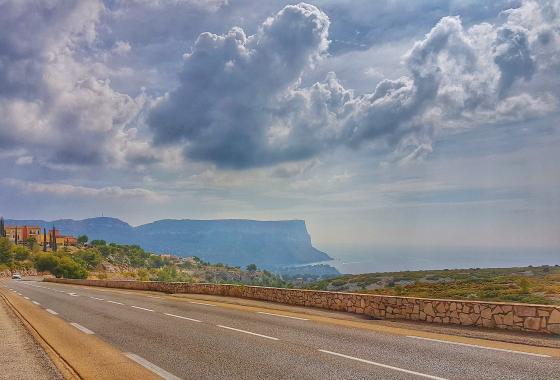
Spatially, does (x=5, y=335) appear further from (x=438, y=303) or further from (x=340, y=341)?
(x=438, y=303)

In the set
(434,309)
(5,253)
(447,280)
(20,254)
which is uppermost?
(434,309)

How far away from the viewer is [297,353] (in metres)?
10.1

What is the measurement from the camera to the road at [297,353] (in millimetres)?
8328

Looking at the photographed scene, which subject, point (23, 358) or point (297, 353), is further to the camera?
point (23, 358)

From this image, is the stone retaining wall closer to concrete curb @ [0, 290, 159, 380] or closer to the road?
the road

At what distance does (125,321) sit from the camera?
1683cm

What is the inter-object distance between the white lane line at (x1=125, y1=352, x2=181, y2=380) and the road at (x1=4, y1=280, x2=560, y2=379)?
0.02m

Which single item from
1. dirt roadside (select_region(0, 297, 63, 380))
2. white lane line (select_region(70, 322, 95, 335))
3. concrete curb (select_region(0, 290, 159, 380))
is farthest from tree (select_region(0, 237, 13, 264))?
dirt roadside (select_region(0, 297, 63, 380))

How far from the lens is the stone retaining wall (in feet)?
41.1

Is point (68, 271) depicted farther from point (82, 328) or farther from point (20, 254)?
point (82, 328)

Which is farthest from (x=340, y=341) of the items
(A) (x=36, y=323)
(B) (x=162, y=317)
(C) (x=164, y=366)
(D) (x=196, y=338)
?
(A) (x=36, y=323)

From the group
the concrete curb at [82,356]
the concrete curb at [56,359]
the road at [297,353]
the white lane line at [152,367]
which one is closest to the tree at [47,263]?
the concrete curb at [82,356]

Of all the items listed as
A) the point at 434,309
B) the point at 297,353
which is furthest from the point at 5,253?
the point at 297,353

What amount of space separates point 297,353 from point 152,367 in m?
2.87
